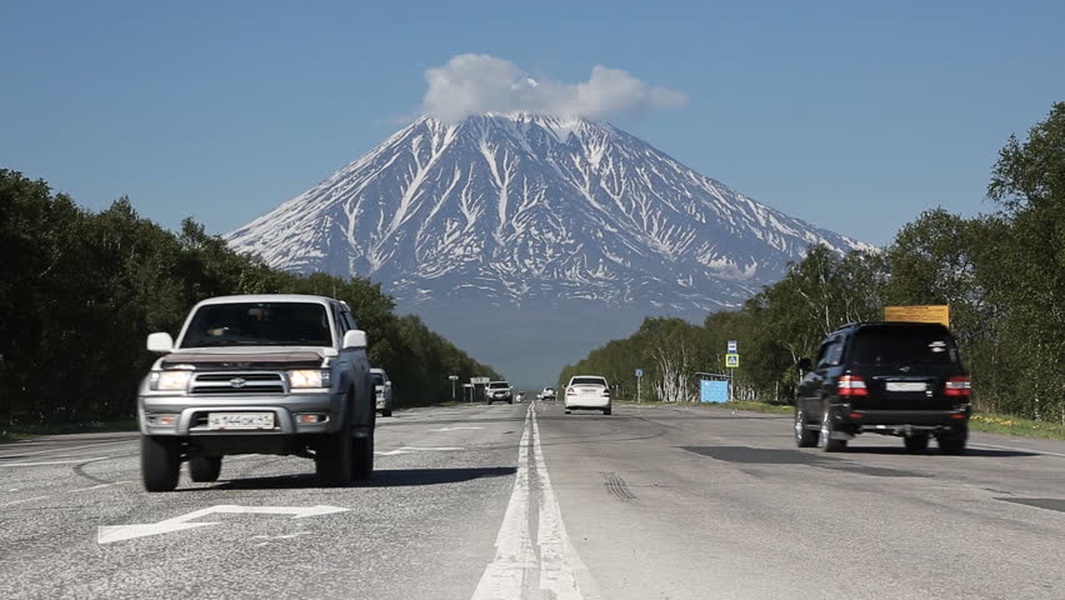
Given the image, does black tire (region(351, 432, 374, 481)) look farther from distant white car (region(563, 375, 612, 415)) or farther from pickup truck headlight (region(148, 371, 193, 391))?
distant white car (region(563, 375, 612, 415))

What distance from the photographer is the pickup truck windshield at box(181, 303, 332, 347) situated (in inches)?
584

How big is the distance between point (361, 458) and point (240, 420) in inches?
93.6

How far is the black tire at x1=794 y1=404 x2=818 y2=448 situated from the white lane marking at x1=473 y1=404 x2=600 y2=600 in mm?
12647

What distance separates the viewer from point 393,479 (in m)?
15.8

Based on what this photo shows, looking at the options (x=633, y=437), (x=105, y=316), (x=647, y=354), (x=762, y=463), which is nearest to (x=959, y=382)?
(x=762, y=463)

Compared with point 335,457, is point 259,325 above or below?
above

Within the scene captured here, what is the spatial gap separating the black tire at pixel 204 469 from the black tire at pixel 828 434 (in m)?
10.9

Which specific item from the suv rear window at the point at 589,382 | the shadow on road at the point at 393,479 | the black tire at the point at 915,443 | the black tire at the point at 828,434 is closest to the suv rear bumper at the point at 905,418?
the black tire at the point at 828,434

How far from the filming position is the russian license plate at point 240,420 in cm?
1331

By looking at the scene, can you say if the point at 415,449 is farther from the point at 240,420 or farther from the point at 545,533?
the point at 545,533

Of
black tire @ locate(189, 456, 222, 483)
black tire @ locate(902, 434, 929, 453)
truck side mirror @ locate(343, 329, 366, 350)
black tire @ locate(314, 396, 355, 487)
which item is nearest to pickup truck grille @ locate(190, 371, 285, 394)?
black tire @ locate(314, 396, 355, 487)

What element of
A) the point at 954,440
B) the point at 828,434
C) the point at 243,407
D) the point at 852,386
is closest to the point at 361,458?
the point at 243,407

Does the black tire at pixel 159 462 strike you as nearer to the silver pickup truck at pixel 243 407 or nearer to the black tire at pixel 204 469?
the silver pickup truck at pixel 243 407

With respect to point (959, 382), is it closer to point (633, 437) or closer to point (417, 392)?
point (633, 437)
